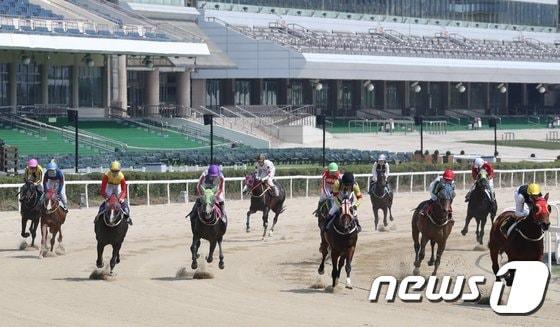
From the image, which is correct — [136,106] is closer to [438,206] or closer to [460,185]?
[460,185]

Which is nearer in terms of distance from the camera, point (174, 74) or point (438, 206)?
point (438, 206)

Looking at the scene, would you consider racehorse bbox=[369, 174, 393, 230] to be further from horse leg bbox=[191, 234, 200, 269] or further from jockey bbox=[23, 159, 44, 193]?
horse leg bbox=[191, 234, 200, 269]

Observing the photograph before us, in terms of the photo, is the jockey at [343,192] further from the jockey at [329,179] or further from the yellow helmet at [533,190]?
the jockey at [329,179]

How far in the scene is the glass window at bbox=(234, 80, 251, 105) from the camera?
243 feet

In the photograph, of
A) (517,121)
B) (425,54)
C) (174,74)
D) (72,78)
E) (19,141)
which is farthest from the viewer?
(517,121)

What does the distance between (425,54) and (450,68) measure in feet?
5.87

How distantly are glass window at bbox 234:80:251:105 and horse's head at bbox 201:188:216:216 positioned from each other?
180 ft

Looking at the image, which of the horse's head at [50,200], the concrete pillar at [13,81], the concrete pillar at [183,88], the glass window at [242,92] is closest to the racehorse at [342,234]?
the horse's head at [50,200]

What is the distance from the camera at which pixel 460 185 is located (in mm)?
41750

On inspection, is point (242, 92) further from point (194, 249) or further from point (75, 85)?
point (194, 249)

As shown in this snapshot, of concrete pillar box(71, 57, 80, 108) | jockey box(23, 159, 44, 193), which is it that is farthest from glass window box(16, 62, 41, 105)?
jockey box(23, 159, 44, 193)

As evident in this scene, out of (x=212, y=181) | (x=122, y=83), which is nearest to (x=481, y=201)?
(x=212, y=181)

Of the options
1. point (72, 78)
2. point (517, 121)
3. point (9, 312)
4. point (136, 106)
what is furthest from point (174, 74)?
point (9, 312)

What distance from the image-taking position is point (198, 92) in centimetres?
7056
